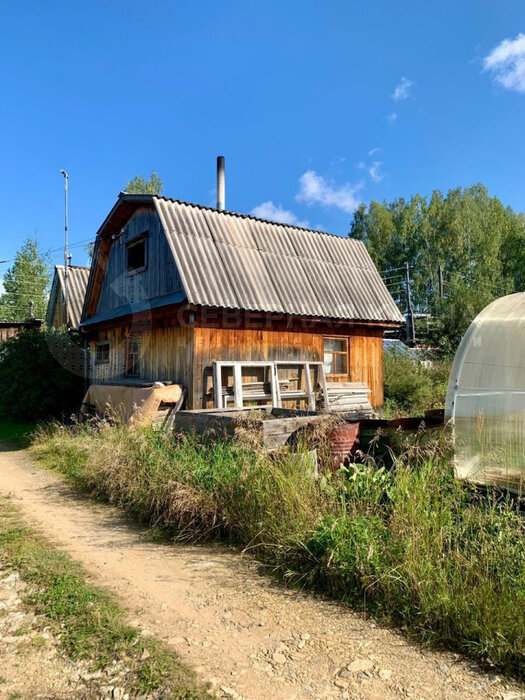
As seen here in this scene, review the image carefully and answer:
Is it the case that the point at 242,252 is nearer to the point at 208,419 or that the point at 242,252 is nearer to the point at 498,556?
the point at 208,419

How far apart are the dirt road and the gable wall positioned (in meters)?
7.76

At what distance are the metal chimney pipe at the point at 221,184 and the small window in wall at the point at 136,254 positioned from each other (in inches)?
145

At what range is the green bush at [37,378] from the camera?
49.1 feet

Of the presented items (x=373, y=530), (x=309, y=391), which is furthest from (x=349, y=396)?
(x=373, y=530)

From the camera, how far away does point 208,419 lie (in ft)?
24.6

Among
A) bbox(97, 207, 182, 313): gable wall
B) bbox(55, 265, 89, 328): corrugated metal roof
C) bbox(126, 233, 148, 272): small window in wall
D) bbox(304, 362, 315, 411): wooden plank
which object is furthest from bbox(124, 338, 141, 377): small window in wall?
bbox(55, 265, 89, 328): corrugated metal roof

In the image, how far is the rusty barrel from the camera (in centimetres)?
636

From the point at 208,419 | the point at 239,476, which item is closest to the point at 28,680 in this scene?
the point at 239,476

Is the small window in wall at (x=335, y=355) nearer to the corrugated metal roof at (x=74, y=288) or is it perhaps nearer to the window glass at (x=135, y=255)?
Result: the window glass at (x=135, y=255)

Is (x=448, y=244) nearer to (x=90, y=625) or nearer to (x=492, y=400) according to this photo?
(x=492, y=400)

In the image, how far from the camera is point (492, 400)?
19.5 feet

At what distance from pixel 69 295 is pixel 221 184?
33.4 feet

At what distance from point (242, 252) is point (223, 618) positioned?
10.7 meters

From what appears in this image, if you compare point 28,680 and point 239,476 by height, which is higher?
point 239,476
